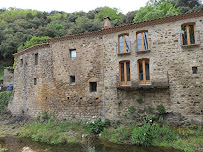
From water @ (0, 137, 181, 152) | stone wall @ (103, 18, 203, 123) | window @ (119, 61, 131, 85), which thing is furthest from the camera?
window @ (119, 61, 131, 85)

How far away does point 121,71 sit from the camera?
11.1 meters

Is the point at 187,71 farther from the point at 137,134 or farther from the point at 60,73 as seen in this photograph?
the point at 60,73

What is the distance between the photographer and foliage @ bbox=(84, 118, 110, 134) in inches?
407

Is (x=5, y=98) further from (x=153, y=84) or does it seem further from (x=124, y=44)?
(x=153, y=84)

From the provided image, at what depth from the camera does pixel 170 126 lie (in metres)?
9.34

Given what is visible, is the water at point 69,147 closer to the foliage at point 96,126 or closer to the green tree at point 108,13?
the foliage at point 96,126

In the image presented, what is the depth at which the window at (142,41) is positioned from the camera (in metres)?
10.4

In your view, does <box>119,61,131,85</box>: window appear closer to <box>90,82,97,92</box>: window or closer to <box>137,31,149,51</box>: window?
<box>137,31,149,51</box>: window

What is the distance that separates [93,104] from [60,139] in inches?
142

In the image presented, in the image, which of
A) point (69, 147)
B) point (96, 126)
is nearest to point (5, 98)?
point (69, 147)

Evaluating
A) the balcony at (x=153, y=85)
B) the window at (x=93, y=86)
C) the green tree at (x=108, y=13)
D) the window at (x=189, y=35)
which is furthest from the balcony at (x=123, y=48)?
the green tree at (x=108, y=13)

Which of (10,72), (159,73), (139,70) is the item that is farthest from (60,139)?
(10,72)

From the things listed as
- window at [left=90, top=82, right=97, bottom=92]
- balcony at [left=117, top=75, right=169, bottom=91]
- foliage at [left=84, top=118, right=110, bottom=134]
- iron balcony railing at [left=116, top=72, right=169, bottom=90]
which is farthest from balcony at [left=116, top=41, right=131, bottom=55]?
foliage at [left=84, top=118, right=110, bottom=134]

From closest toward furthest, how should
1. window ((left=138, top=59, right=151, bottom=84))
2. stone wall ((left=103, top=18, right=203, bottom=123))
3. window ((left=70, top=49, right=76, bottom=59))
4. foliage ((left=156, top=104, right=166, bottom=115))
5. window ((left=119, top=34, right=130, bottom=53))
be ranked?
stone wall ((left=103, top=18, right=203, bottom=123))
foliage ((left=156, top=104, right=166, bottom=115))
window ((left=138, top=59, right=151, bottom=84))
window ((left=119, top=34, right=130, bottom=53))
window ((left=70, top=49, right=76, bottom=59))
